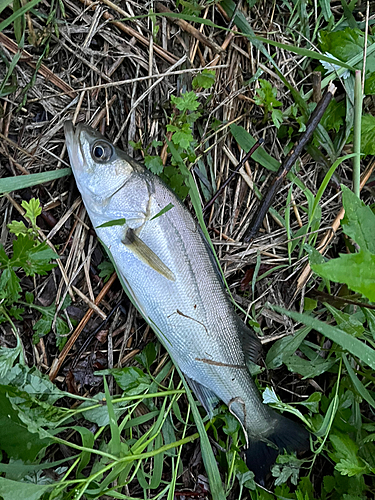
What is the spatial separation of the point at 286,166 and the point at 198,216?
869mm

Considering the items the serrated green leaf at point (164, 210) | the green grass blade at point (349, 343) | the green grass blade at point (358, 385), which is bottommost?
the green grass blade at point (358, 385)

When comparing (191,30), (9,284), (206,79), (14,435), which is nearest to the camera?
(14,435)

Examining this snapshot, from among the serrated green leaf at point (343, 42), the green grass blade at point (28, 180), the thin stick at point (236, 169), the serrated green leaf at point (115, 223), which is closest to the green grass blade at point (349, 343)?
the thin stick at point (236, 169)

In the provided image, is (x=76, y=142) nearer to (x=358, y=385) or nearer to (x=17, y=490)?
(x=17, y=490)

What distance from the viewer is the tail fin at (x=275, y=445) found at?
2.73m

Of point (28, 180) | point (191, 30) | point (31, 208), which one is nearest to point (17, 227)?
point (31, 208)

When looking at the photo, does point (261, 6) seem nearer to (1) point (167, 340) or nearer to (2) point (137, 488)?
(1) point (167, 340)

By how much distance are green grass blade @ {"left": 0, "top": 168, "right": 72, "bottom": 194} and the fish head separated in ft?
0.43

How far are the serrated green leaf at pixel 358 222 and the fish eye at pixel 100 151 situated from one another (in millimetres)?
1487

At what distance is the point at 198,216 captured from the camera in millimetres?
2633

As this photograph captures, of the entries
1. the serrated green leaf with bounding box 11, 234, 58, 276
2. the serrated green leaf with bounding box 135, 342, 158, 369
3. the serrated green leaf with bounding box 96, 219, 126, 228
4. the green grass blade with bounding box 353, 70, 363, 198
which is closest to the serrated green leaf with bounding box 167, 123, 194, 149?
the serrated green leaf with bounding box 96, 219, 126, 228

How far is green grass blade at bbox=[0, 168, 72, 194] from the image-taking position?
92.4 inches

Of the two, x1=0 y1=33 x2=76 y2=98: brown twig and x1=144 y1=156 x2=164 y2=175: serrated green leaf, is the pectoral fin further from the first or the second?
x1=0 y1=33 x2=76 y2=98: brown twig

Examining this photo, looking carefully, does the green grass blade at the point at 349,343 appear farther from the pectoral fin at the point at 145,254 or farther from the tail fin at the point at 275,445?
the pectoral fin at the point at 145,254
